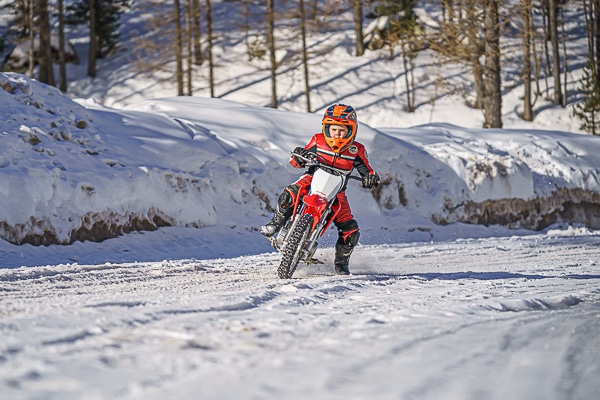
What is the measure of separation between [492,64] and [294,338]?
704 inches

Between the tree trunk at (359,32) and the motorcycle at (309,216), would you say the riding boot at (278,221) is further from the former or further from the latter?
the tree trunk at (359,32)

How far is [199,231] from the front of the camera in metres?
11.0

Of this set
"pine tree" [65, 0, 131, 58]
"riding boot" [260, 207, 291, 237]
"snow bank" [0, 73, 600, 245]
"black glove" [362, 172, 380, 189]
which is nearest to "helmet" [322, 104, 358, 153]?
"black glove" [362, 172, 380, 189]

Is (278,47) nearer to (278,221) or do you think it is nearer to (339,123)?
(339,123)

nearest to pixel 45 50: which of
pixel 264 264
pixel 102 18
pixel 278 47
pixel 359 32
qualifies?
pixel 278 47

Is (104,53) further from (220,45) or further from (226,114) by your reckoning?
(226,114)

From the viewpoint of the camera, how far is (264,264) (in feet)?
29.0

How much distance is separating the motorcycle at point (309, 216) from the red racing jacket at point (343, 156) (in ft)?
0.23

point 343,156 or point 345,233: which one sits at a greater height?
point 343,156

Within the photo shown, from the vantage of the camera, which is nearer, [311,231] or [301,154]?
[311,231]

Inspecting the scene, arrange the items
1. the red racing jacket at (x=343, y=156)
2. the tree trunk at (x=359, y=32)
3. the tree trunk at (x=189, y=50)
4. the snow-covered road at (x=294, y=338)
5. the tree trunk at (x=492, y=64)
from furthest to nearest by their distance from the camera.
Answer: the tree trunk at (x=359, y=32) → the tree trunk at (x=189, y=50) → the tree trunk at (x=492, y=64) → the red racing jacket at (x=343, y=156) → the snow-covered road at (x=294, y=338)

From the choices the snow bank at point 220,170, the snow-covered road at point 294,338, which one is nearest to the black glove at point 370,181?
Answer: the snow-covered road at point 294,338

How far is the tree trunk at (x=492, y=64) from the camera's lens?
64.6 ft

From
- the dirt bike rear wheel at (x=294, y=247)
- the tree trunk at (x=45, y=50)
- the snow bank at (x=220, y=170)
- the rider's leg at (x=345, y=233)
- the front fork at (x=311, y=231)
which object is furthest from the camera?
the tree trunk at (x=45, y=50)
